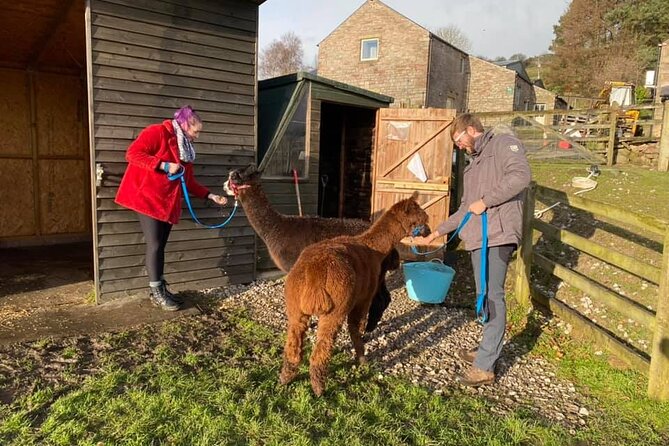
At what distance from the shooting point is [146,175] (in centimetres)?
502

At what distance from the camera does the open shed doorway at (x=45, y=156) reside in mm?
7422

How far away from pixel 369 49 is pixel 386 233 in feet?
96.6

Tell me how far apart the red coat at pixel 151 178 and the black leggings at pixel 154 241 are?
0.35 feet

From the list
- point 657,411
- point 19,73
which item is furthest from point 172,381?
point 19,73

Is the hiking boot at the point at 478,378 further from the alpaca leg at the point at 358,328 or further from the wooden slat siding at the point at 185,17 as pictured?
the wooden slat siding at the point at 185,17

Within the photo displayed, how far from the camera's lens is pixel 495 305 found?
4.03m

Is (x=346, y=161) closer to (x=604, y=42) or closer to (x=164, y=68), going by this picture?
(x=164, y=68)

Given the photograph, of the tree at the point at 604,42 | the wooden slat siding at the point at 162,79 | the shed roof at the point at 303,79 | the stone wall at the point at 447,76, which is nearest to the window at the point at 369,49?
the stone wall at the point at 447,76

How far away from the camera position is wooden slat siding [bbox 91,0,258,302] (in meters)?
5.45

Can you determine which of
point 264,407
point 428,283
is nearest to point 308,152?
point 428,283

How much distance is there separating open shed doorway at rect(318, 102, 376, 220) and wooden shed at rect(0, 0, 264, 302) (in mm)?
4225

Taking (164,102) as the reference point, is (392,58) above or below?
above

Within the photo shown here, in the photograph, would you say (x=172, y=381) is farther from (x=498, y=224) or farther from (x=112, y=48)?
(x=112, y=48)

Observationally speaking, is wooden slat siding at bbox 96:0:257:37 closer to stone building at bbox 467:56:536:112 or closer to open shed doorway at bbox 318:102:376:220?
open shed doorway at bbox 318:102:376:220
